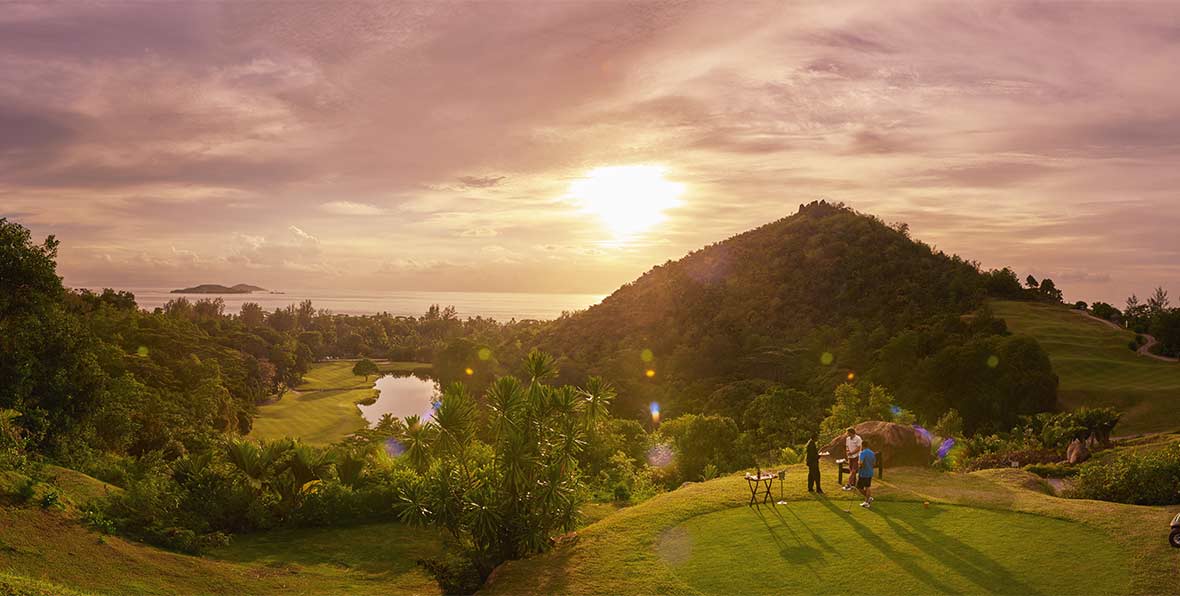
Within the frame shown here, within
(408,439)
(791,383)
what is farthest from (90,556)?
(791,383)

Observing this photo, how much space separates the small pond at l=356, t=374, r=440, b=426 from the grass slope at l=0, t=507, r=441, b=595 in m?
69.7

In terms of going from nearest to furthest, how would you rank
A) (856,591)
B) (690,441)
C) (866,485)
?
(856,591), (866,485), (690,441)

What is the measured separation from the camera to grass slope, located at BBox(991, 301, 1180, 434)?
44.2 m

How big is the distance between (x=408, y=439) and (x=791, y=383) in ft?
197

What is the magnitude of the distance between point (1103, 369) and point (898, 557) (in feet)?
187

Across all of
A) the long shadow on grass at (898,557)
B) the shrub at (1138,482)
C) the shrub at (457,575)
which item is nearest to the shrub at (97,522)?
the shrub at (457,575)

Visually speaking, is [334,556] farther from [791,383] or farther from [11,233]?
[791,383]

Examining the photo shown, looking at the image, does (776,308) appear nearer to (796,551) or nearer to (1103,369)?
(1103,369)

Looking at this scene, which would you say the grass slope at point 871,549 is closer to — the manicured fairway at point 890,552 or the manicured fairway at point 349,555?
the manicured fairway at point 890,552

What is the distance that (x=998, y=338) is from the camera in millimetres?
55562

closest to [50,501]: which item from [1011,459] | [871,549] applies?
[871,549]

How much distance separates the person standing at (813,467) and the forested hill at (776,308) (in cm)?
4770

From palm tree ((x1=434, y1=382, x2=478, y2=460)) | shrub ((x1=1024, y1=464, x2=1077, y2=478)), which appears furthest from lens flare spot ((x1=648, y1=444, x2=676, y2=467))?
palm tree ((x1=434, y1=382, x2=478, y2=460))

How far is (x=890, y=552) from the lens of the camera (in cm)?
1405
